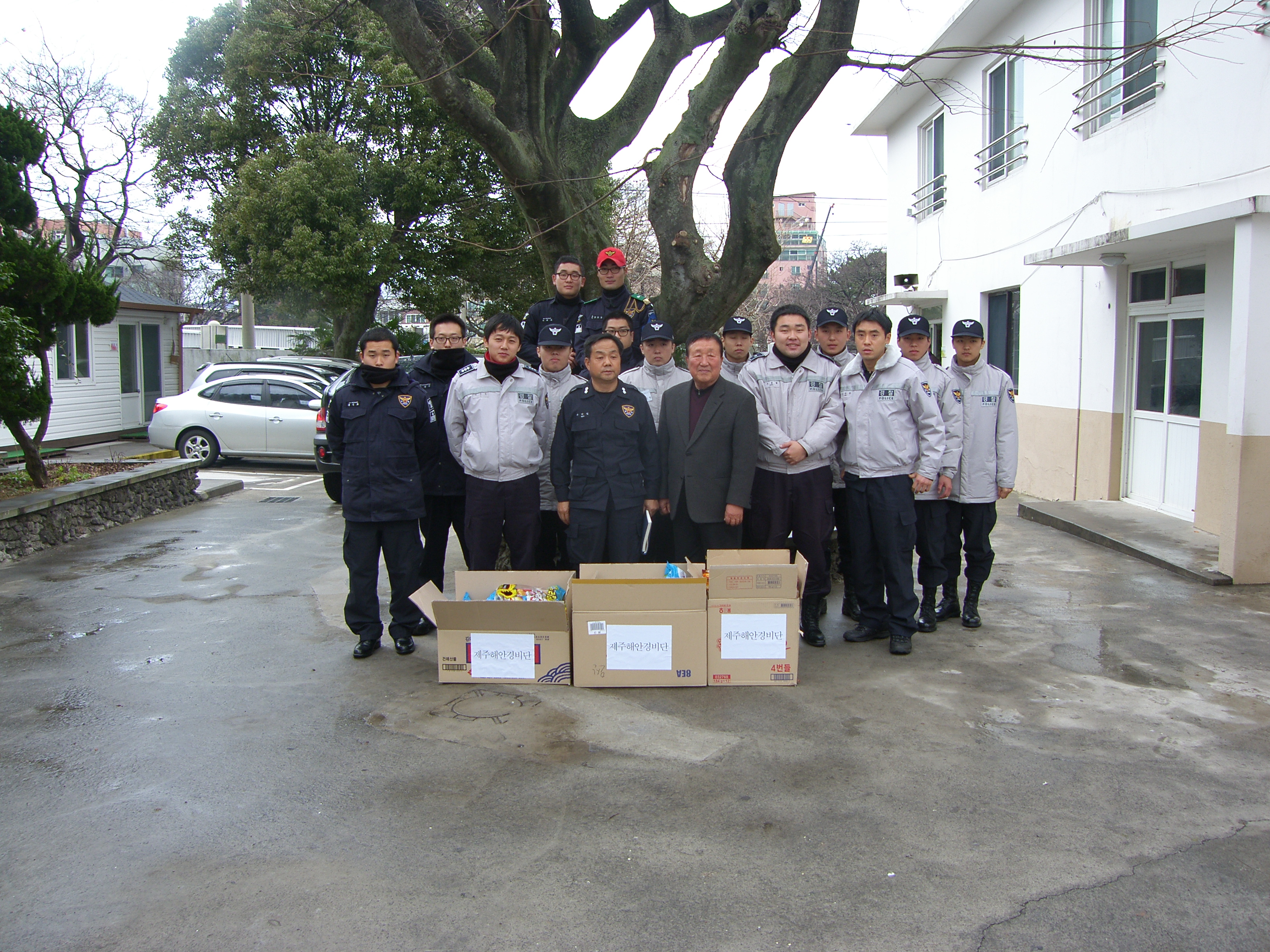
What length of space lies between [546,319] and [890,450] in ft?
8.06

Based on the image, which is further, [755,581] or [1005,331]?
[1005,331]

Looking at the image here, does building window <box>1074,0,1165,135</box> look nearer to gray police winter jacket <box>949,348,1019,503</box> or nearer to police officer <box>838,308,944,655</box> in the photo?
gray police winter jacket <box>949,348,1019,503</box>

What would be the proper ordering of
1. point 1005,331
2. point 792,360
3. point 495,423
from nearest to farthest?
point 495,423, point 792,360, point 1005,331

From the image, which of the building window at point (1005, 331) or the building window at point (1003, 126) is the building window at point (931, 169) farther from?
the building window at point (1005, 331)

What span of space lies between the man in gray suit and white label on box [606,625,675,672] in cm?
88

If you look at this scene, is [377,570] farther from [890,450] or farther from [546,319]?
[890,450]

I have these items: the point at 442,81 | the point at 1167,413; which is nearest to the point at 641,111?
the point at 442,81

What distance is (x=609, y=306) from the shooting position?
20.1 feet

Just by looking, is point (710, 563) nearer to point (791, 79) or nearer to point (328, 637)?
point (328, 637)

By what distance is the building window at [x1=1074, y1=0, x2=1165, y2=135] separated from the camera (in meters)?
8.61

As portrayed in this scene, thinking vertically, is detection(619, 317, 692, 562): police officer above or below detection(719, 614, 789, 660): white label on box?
above

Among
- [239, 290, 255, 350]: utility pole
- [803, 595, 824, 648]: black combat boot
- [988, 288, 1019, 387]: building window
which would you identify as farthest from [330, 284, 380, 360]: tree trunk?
[803, 595, 824, 648]: black combat boot

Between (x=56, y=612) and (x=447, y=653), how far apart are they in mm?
3252

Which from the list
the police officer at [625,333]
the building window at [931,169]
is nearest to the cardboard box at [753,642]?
the police officer at [625,333]
